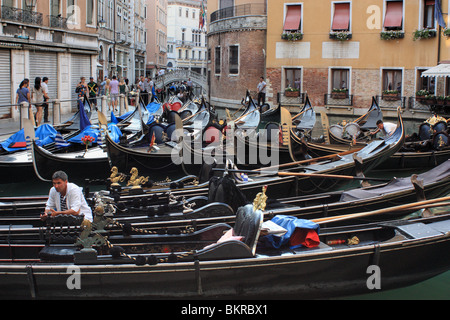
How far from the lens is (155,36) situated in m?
30.9

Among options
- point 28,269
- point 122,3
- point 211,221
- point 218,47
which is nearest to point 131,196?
point 211,221

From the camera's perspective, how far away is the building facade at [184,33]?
39719mm

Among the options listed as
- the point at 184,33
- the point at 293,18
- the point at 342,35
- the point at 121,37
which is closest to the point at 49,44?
the point at 293,18

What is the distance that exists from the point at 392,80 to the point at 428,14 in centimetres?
157

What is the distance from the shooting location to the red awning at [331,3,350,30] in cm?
1302

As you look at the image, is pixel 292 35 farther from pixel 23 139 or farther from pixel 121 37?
pixel 121 37

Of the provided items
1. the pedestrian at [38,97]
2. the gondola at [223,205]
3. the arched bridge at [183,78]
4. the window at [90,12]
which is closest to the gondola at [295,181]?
the gondola at [223,205]

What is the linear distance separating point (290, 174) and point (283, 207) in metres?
1.00

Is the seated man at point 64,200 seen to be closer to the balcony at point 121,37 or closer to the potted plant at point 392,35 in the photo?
the potted plant at point 392,35

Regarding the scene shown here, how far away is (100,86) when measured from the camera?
43.8ft

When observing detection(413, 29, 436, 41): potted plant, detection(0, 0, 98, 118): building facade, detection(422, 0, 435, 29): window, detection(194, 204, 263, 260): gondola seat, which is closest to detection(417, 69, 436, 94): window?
detection(413, 29, 436, 41): potted plant

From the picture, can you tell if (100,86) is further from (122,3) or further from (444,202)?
(444,202)

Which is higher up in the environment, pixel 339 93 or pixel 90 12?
pixel 90 12

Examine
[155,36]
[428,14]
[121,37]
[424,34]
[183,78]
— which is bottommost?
[183,78]
